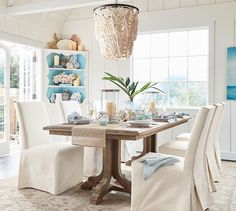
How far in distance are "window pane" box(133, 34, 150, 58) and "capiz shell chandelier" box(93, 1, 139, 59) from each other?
2354mm

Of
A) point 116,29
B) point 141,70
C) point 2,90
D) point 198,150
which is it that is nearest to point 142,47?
point 141,70

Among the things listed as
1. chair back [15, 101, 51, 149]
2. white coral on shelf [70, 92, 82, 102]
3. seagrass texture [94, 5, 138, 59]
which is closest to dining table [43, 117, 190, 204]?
chair back [15, 101, 51, 149]

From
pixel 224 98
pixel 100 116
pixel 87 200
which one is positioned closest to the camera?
pixel 87 200

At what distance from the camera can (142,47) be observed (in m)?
5.87

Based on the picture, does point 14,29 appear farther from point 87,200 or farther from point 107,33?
point 87,200

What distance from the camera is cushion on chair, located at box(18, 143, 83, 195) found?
3.17 m

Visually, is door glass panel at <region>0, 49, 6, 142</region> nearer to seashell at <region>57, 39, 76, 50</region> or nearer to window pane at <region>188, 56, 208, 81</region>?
seashell at <region>57, 39, 76, 50</region>

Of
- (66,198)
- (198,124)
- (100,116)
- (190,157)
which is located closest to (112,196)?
(66,198)

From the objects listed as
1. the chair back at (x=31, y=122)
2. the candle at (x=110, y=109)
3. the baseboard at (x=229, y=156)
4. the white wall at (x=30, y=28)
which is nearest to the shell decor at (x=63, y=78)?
the white wall at (x=30, y=28)

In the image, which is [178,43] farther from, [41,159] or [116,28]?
[41,159]

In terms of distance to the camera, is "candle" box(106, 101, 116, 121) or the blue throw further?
"candle" box(106, 101, 116, 121)

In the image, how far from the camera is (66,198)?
3062 mm

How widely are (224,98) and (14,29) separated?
3846mm

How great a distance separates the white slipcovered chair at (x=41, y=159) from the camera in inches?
125
